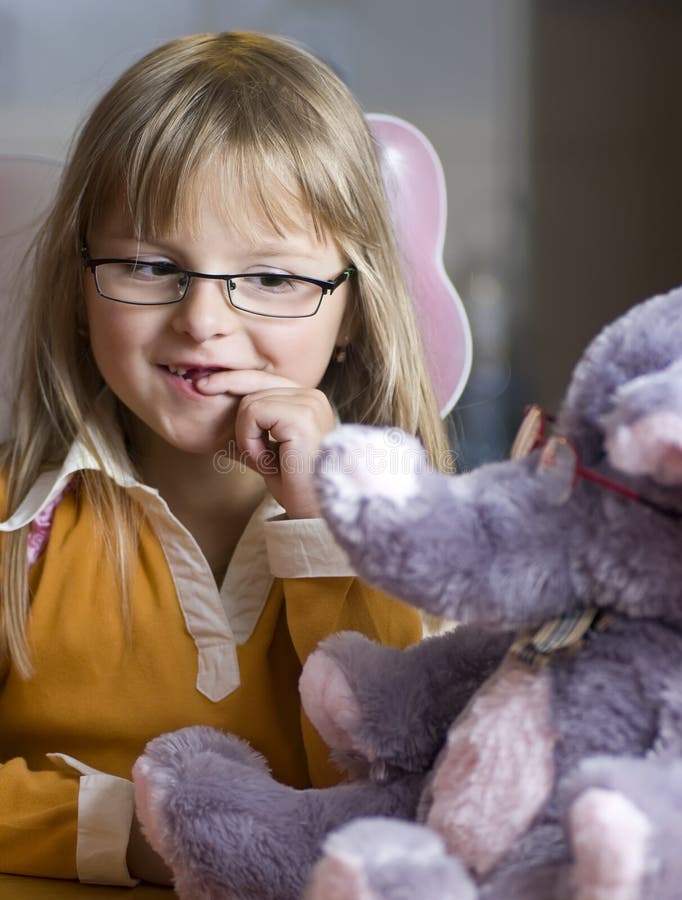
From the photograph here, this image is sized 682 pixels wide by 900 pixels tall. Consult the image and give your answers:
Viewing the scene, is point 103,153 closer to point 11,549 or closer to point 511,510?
point 11,549

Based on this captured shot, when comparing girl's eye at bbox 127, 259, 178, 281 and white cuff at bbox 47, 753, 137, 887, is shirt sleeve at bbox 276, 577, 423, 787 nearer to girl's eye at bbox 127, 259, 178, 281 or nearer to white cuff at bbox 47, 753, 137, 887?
white cuff at bbox 47, 753, 137, 887

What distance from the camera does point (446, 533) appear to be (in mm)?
406

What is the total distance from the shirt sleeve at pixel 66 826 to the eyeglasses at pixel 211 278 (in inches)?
13.4

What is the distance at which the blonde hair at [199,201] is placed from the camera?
2.67ft

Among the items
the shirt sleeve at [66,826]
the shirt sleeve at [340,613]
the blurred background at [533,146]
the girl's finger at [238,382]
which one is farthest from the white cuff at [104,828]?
the blurred background at [533,146]

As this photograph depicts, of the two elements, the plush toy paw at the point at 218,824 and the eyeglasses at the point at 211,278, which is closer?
the plush toy paw at the point at 218,824

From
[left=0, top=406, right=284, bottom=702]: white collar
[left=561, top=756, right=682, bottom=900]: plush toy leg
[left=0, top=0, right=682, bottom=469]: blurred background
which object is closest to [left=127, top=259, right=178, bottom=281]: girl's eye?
[left=0, top=406, right=284, bottom=702]: white collar

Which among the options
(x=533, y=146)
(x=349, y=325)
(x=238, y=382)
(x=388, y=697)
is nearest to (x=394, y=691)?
(x=388, y=697)

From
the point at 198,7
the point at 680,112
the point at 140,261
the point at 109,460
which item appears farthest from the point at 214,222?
the point at 680,112

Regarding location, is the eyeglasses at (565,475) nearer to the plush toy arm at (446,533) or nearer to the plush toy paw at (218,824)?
the plush toy arm at (446,533)

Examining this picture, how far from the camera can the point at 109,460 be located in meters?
0.90

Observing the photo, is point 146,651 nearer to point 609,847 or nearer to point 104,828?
point 104,828

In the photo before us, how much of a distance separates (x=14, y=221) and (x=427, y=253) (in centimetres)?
39

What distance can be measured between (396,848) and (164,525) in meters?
0.53
